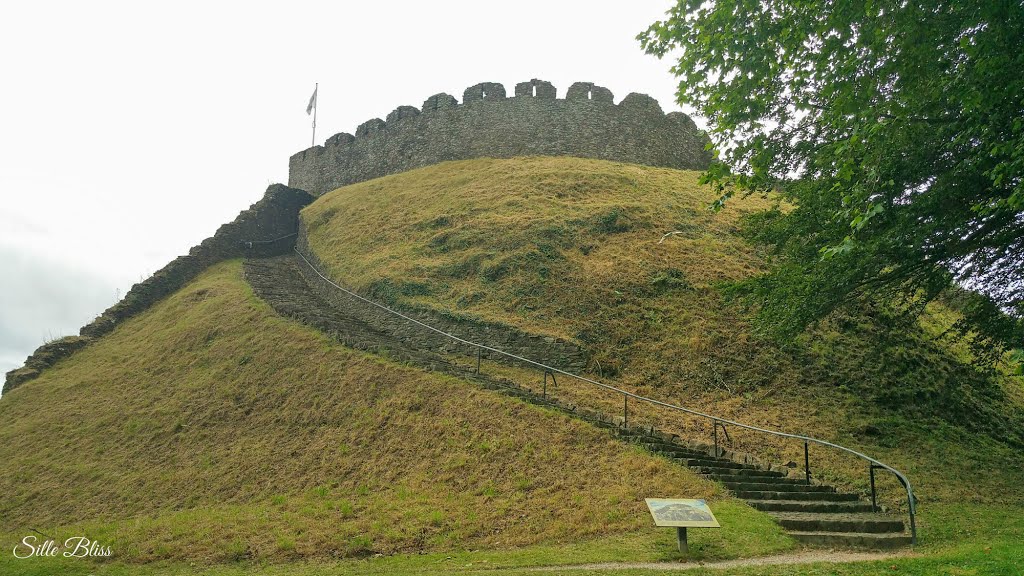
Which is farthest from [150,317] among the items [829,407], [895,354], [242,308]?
[895,354]

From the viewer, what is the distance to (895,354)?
1456 cm

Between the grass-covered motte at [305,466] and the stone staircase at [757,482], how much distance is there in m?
0.34

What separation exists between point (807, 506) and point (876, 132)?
16.9ft

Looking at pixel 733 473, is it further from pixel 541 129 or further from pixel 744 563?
pixel 541 129

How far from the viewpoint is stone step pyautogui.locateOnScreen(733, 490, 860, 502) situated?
9.32m

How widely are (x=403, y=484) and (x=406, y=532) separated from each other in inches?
61.9

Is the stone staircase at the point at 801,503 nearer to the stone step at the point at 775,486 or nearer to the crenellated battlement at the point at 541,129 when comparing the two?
the stone step at the point at 775,486

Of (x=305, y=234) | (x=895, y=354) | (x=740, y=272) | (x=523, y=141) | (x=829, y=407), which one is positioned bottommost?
(x=829, y=407)

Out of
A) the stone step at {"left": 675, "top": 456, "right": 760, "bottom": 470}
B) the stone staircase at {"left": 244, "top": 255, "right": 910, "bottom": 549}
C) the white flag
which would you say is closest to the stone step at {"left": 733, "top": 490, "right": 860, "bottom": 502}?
the stone staircase at {"left": 244, "top": 255, "right": 910, "bottom": 549}

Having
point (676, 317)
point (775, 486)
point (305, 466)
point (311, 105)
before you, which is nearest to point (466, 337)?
point (676, 317)

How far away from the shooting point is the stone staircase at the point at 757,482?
831cm

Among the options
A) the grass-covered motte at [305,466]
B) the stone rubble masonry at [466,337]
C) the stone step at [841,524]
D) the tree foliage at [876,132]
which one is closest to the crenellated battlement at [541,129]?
the stone rubble masonry at [466,337]

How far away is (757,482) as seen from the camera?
32.2 ft

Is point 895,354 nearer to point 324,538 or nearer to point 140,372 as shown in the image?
point 324,538
